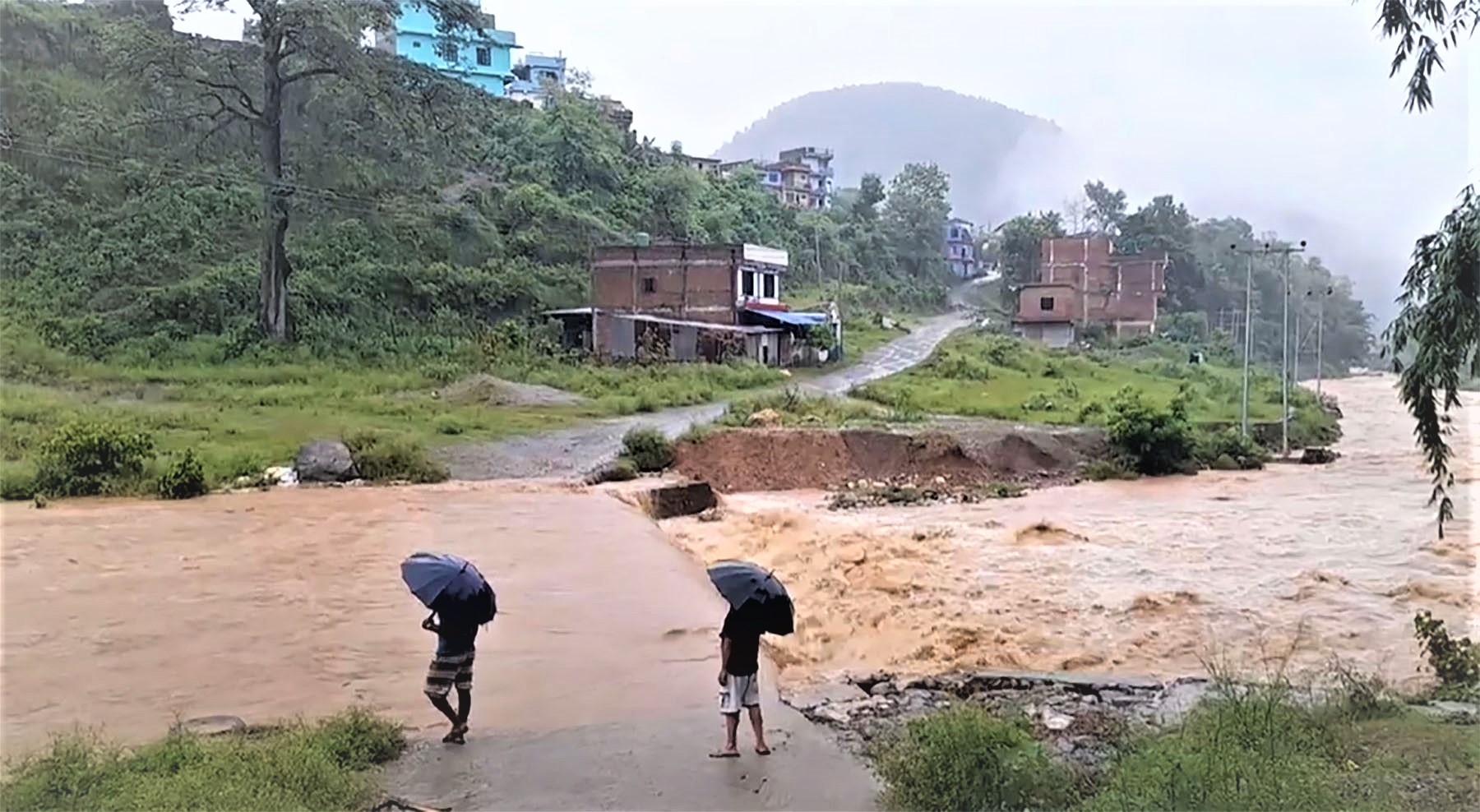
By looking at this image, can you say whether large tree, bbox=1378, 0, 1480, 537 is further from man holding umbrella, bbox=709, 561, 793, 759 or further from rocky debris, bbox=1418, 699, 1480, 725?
man holding umbrella, bbox=709, 561, 793, 759

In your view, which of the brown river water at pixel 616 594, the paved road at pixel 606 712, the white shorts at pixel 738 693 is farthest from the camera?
the brown river water at pixel 616 594

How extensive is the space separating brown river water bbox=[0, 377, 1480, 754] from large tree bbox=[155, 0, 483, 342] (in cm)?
1352

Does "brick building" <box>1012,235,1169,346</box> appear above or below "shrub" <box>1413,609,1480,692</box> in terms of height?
above

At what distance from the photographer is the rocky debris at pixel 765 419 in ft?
85.0

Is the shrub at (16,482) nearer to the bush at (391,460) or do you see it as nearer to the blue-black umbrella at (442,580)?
the bush at (391,460)

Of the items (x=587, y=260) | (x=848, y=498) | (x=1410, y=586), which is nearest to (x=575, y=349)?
(x=587, y=260)

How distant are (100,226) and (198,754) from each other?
1162 inches

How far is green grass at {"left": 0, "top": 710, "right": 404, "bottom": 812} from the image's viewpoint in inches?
210

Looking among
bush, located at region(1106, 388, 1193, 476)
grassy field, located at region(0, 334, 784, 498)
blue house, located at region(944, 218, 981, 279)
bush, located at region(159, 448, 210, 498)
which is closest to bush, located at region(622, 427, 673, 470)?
grassy field, located at region(0, 334, 784, 498)

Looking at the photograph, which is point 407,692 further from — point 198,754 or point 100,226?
point 100,226

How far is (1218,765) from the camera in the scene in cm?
529

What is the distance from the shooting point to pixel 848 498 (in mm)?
22234

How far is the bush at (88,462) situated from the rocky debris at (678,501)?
8107mm

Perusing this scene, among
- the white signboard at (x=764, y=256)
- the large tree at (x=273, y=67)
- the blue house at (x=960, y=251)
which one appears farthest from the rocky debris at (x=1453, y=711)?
the blue house at (x=960, y=251)
